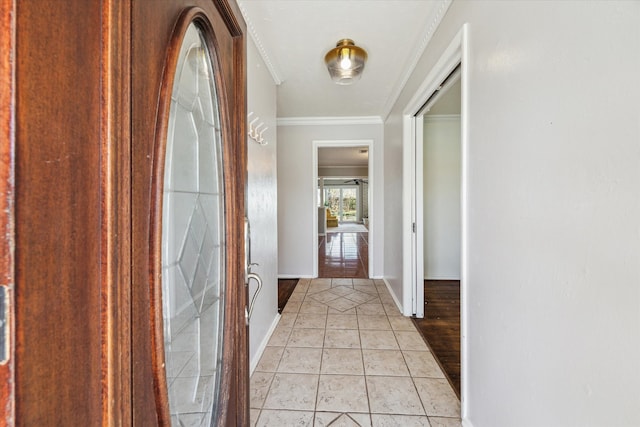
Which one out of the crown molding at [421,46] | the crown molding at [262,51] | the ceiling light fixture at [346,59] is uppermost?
the crown molding at [262,51]

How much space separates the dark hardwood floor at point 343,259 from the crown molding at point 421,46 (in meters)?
2.64

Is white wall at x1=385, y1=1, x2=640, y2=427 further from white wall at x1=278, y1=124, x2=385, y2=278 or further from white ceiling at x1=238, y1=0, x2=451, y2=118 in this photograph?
white wall at x1=278, y1=124, x2=385, y2=278

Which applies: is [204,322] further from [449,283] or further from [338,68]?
[449,283]

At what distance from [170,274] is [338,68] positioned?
193cm

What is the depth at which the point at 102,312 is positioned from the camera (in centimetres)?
47

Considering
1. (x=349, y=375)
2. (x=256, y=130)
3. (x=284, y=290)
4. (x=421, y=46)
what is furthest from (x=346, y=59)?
(x=284, y=290)

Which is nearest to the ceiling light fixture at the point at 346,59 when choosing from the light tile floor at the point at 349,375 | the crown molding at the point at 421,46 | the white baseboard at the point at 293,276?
the crown molding at the point at 421,46

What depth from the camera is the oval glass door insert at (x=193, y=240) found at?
0.72 m

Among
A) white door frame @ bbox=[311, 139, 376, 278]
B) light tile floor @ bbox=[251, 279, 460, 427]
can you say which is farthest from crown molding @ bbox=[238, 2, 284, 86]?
light tile floor @ bbox=[251, 279, 460, 427]

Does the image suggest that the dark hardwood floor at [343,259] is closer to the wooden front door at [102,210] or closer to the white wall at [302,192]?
the white wall at [302,192]

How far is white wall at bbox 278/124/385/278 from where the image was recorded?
4.00 metres

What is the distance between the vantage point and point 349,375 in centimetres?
185

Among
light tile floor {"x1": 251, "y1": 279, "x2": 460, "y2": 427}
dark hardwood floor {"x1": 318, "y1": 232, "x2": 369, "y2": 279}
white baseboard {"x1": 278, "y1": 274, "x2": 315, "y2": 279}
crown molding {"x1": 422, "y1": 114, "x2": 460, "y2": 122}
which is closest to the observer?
light tile floor {"x1": 251, "y1": 279, "x2": 460, "y2": 427}

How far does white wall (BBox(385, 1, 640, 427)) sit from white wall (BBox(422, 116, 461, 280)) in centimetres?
267
